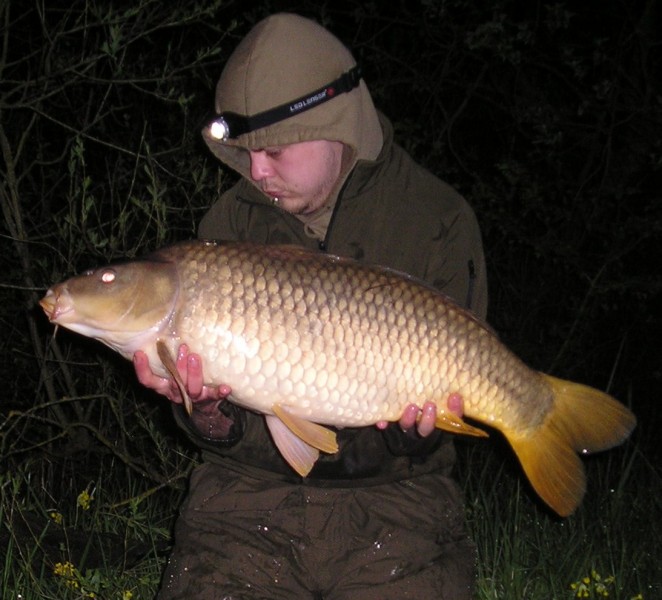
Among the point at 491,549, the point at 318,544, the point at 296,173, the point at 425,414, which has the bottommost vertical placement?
the point at 491,549

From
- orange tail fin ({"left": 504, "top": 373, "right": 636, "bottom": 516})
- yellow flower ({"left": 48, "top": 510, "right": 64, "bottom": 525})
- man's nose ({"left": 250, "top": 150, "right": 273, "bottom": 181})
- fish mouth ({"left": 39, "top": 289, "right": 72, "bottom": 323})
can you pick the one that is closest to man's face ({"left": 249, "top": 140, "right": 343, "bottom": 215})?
man's nose ({"left": 250, "top": 150, "right": 273, "bottom": 181})

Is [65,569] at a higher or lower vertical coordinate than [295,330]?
lower

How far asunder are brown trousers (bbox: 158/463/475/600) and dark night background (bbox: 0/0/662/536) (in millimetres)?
1295

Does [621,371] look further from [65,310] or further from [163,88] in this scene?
[65,310]

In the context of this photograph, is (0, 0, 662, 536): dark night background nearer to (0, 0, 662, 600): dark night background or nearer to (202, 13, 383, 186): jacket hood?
(0, 0, 662, 600): dark night background

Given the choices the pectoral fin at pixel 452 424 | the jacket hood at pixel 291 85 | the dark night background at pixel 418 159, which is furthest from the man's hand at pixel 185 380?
the dark night background at pixel 418 159

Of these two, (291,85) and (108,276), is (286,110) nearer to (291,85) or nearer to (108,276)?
(291,85)

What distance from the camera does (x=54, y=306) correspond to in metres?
1.83

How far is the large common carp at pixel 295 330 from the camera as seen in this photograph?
1.83 m

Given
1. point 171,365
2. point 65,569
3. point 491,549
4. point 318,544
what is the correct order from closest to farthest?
point 171,365, point 318,544, point 65,569, point 491,549

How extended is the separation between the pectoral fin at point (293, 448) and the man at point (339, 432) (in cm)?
15

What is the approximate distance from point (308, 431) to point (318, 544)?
31 cm

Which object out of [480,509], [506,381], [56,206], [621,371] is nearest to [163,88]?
[56,206]

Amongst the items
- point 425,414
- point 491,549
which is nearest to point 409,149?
point 491,549
